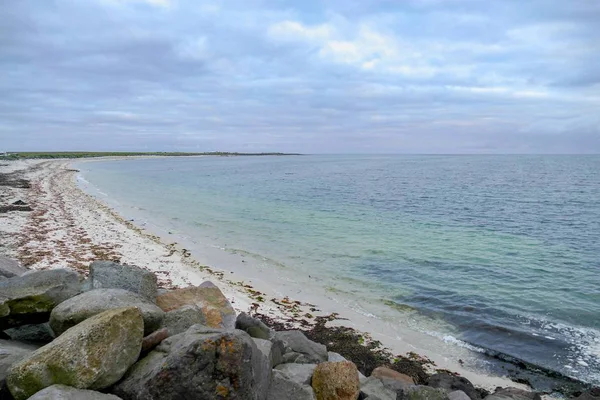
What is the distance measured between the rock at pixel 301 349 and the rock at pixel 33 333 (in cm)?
391

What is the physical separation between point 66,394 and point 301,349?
495 centimetres

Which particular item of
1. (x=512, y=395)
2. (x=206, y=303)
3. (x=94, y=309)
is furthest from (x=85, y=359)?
(x=512, y=395)

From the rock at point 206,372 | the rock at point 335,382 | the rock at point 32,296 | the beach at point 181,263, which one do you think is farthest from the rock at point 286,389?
the beach at point 181,263

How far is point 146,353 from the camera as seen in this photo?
631cm

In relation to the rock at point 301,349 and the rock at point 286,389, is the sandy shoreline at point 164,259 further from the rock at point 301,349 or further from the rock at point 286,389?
the rock at point 286,389

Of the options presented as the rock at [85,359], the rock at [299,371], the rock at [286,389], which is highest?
the rock at [85,359]

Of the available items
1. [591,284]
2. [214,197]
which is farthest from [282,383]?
[214,197]

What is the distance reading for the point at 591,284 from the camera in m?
18.0

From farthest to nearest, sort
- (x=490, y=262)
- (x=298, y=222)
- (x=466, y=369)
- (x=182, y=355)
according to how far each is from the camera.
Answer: (x=298, y=222) → (x=490, y=262) → (x=466, y=369) → (x=182, y=355)

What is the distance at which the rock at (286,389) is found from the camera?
6535 mm

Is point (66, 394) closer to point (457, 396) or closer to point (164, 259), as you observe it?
point (457, 396)

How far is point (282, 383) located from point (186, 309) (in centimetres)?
220

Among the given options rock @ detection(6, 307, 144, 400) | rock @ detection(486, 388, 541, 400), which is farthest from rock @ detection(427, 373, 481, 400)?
rock @ detection(6, 307, 144, 400)

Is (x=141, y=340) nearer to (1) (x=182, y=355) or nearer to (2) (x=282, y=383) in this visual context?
(1) (x=182, y=355)
